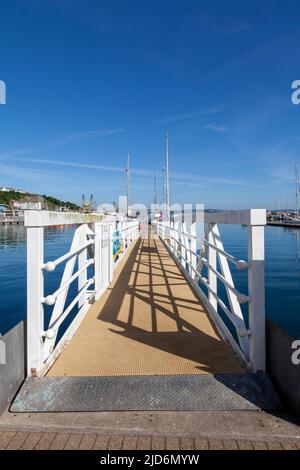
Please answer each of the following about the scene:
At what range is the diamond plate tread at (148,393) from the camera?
2.44m

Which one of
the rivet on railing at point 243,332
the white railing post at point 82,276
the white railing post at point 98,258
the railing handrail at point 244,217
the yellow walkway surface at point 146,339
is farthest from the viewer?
the white railing post at point 98,258

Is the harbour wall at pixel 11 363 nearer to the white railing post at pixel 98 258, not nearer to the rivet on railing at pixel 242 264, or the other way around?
the rivet on railing at pixel 242 264

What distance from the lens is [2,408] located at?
236cm

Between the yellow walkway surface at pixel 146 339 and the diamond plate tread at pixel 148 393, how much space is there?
0.58 feet

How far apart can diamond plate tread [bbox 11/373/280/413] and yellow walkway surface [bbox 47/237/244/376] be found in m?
0.18

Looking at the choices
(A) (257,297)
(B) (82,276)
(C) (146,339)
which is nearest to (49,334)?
(C) (146,339)

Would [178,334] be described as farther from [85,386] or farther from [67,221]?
[67,221]

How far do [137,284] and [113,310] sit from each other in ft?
5.37

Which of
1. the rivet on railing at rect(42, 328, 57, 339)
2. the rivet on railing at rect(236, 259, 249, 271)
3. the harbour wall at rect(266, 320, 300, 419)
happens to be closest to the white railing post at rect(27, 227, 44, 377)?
the rivet on railing at rect(42, 328, 57, 339)

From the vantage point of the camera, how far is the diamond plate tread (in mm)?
2436

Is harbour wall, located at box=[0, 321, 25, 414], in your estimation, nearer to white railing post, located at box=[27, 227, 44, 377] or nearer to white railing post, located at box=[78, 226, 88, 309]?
white railing post, located at box=[27, 227, 44, 377]

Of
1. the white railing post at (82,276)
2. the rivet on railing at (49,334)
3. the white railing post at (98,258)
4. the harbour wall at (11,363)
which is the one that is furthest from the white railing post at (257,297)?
the white railing post at (98,258)
